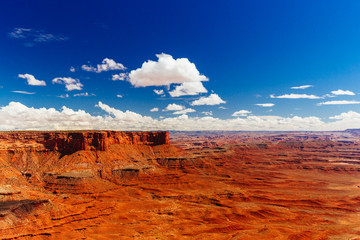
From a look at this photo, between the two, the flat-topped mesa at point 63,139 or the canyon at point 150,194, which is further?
the flat-topped mesa at point 63,139

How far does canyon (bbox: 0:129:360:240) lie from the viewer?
64062 millimetres

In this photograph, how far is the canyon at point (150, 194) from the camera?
6406cm

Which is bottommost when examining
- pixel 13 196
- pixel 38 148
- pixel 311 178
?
pixel 311 178

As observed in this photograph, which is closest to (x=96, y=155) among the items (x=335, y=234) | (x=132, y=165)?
(x=132, y=165)

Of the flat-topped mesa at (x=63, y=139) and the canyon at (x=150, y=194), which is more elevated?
the flat-topped mesa at (x=63, y=139)

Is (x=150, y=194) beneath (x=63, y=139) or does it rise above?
beneath

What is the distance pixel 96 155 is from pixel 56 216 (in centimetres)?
7157

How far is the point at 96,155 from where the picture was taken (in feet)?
455

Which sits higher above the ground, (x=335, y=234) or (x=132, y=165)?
(x=132, y=165)

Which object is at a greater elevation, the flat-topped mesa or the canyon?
the flat-topped mesa

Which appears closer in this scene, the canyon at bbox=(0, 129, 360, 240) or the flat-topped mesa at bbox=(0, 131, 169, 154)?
the canyon at bbox=(0, 129, 360, 240)

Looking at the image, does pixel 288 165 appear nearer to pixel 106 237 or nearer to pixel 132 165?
pixel 132 165

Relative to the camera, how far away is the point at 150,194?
105 metres

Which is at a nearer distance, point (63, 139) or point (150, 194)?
point (150, 194)
